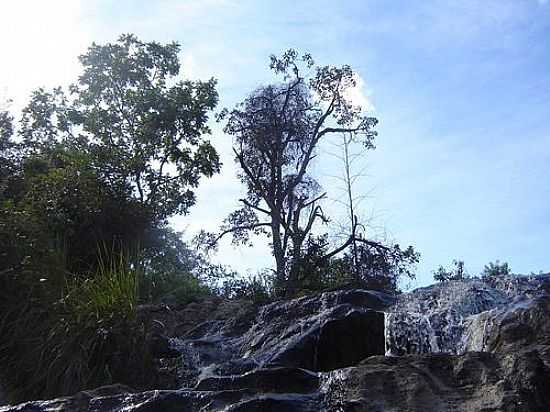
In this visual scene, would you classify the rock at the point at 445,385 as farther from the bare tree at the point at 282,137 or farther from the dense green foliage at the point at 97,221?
the bare tree at the point at 282,137

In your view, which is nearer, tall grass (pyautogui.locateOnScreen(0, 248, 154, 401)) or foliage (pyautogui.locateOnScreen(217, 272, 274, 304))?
tall grass (pyautogui.locateOnScreen(0, 248, 154, 401))

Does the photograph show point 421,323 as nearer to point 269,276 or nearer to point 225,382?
point 225,382

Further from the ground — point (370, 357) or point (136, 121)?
point (136, 121)

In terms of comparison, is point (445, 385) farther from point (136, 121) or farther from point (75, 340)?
point (136, 121)

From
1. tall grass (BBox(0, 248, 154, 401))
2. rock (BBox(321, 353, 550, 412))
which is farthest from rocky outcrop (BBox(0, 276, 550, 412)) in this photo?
tall grass (BBox(0, 248, 154, 401))

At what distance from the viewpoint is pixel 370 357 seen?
4.52 metres

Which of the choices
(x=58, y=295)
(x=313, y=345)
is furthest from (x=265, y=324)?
(x=58, y=295)

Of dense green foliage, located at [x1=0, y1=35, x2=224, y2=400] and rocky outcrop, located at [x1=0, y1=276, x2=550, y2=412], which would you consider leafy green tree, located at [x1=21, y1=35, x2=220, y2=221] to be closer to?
dense green foliage, located at [x1=0, y1=35, x2=224, y2=400]

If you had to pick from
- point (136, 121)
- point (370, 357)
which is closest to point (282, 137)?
point (136, 121)

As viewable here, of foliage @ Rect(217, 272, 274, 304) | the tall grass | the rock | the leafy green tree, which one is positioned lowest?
the rock

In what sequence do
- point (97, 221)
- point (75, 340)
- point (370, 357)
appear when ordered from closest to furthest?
1. point (370, 357)
2. point (75, 340)
3. point (97, 221)

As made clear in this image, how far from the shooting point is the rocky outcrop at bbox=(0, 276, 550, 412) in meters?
3.75

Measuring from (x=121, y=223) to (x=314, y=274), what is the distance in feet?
23.7

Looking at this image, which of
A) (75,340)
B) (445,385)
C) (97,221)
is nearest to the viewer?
(445,385)
